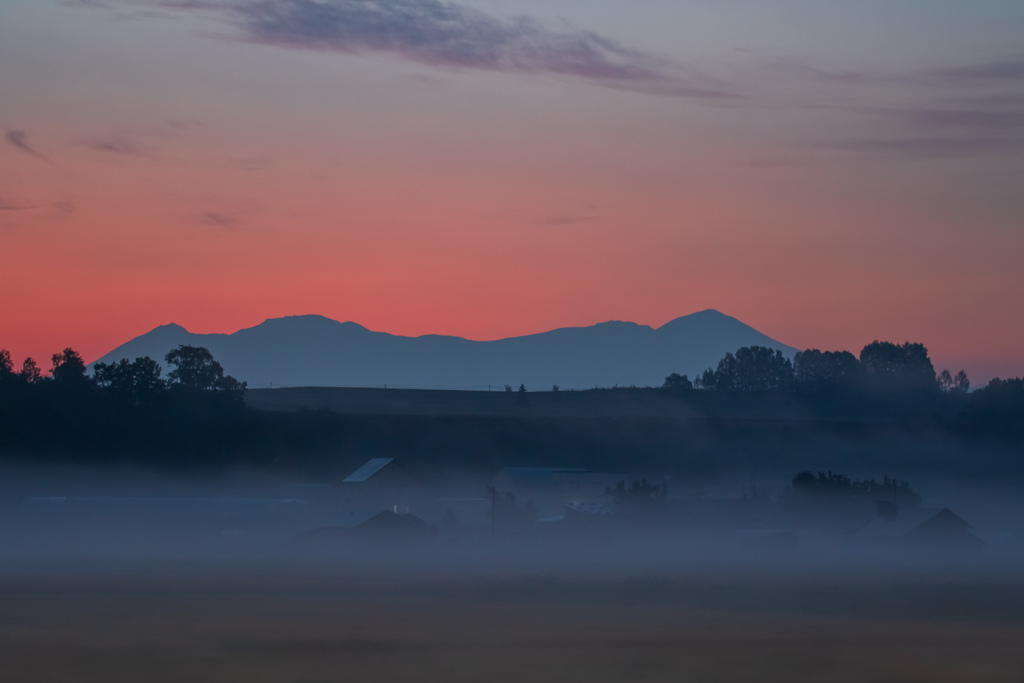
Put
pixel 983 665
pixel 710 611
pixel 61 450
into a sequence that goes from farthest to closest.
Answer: pixel 61 450
pixel 710 611
pixel 983 665

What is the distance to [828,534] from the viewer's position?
52.0 metres

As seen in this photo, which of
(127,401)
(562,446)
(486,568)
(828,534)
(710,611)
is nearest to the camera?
(710,611)

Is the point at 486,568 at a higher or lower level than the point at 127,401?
lower

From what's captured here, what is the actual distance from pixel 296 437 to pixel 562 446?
17.8 metres

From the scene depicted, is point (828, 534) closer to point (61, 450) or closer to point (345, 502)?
point (345, 502)

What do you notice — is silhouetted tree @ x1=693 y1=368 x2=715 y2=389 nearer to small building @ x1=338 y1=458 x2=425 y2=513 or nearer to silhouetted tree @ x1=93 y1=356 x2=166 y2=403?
silhouetted tree @ x1=93 y1=356 x2=166 y2=403

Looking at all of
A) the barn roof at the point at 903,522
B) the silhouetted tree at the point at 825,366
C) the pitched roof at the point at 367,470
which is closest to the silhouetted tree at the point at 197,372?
the pitched roof at the point at 367,470

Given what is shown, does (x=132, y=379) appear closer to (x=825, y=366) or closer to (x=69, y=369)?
(x=69, y=369)

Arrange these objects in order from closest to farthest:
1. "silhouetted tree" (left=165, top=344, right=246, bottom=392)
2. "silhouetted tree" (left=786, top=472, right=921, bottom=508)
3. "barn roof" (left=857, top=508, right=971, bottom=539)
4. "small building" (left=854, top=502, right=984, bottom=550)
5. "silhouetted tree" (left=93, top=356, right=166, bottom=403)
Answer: "small building" (left=854, top=502, right=984, bottom=550), "barn roof" (left=857, top=508, right=971, bottom=539), "silhouetted tree" (left=786, top=472, right=921, bottom=508), "silhouetted tree" (left=93, top=356, right=166, bottom=403), "silhouetted tree" (left=165, top=344, right=246, bottom=392)

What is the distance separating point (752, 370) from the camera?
127 m

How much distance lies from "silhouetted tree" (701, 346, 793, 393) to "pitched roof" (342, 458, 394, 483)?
62143 millimetres

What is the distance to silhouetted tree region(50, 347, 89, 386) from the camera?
7524cm

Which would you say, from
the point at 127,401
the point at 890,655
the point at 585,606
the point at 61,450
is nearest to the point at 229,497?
the point at 61,450

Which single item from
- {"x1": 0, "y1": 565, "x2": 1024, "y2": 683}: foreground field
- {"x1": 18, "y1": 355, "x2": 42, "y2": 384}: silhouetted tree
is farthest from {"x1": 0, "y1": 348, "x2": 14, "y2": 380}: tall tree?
{"x1": 0, "y1": 565, "x2": 1024, "y2": 683}: foreground field
